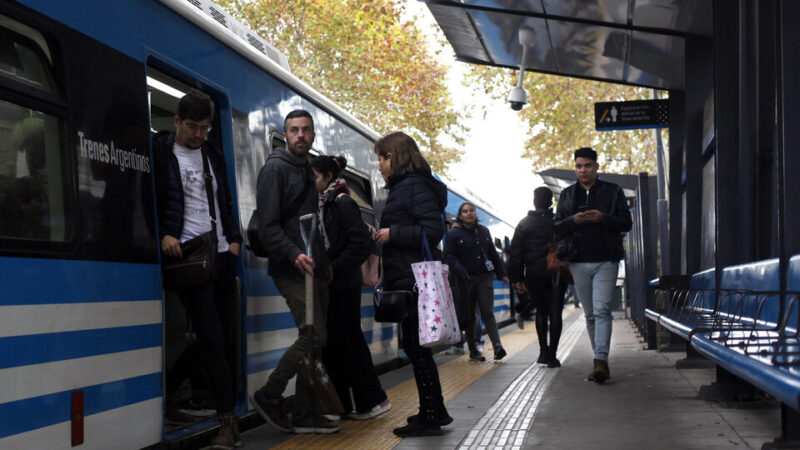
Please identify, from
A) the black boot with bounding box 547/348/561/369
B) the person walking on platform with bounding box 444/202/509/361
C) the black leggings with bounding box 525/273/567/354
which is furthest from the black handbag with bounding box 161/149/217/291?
the person walking on platform with bounding box 444/202/509/361

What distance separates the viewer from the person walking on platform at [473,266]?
11.4m

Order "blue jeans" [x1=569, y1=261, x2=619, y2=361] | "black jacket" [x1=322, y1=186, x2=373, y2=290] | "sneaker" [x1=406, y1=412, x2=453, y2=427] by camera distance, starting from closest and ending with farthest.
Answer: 1. "sneaker" [x1=406, y1=412, x2=453, y2=427]
2. "black jacket" [x1=322, y1=186, x2=373, y2=290]
3. "blue jeans" [x1=569, y1=261, x2=619, y2=361]

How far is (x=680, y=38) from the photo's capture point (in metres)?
10.2

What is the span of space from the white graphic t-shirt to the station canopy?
539cm

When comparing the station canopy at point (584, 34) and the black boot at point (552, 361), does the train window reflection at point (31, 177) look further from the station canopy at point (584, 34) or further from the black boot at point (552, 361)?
the black boot at point (552, 361)

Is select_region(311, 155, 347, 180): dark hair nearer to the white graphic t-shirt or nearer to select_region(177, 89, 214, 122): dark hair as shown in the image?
the white graphic t-shirt

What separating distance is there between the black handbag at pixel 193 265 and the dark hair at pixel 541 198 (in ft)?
21.1

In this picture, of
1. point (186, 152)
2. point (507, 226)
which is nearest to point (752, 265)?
point (186, 152)

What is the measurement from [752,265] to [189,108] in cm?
333

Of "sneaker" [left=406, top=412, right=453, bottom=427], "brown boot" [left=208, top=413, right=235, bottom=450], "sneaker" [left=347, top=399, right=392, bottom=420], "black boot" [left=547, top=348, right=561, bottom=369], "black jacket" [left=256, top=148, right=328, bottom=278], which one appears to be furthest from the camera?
"black boot" [left=547, top=348, right=561, bottom=369]

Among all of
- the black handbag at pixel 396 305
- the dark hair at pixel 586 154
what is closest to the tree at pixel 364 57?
the dark hair at pixel 586 154

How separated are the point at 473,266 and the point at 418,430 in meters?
6.03

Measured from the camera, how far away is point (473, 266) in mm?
11711

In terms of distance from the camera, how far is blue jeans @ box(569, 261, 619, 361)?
8.47 m
